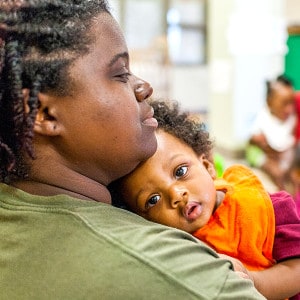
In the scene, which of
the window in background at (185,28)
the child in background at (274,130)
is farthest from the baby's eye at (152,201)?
the window in background at (185,28)

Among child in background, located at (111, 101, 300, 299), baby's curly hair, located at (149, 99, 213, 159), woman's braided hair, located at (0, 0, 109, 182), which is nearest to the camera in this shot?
woman's braided hair, located at (0, 0, 109, 182)

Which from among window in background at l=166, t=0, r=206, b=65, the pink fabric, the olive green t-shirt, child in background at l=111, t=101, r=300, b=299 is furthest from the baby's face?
window in background at l=166, t=0, r=206, b=65

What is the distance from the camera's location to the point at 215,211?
1398 millimetres

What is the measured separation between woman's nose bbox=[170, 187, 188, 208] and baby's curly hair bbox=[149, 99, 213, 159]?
5.8 inches

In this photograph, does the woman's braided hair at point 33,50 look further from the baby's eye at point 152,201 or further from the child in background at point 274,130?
the child in background at point 274,130

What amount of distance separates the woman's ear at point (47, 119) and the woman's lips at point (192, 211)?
0.38 m

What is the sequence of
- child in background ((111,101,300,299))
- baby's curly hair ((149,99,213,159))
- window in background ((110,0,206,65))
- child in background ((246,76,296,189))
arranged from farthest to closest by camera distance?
window in background ((110,0,206,65)) < child in background ((246,76,296,189)) < baby's curly hair ((149,99,213,159)) < child in background ((111,101,300,299))

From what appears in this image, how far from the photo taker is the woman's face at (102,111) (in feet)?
3.50

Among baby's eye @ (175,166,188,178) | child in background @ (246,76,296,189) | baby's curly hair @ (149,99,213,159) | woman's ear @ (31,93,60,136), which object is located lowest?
child in background @ (246,76,296,189)

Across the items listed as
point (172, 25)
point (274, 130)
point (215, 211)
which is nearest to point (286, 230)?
point (215, 211)

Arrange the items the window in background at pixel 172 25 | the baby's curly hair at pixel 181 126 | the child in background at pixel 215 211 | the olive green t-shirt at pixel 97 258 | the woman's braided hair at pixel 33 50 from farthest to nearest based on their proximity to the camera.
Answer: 1. the window in background at pixel 172 25
2. the baby's curly hair at pixel 181 126
3. the child in background at pixel 215 211
4. the woman's braided hair at pixel 33 50
5. the olive green t-shirt at pixel 97 258

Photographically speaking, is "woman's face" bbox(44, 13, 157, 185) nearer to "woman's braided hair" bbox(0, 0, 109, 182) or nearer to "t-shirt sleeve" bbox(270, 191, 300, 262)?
"woman's braided hair" bbox(0, 0, 109, 182)

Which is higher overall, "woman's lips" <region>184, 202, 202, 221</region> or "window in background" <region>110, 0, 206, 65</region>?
"woman's lips" <region>184, 202, 202, 221</region>

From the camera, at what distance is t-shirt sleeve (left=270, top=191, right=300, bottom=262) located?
1327 mm
